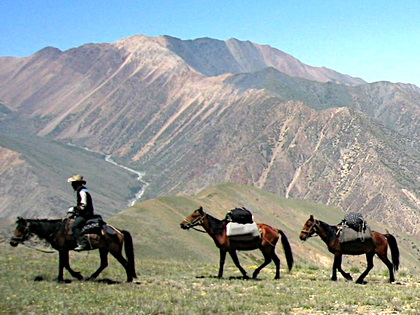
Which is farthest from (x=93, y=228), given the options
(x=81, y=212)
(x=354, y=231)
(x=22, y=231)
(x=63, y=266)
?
(x=354, y=231)

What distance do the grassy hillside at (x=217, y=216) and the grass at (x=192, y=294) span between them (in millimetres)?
11868

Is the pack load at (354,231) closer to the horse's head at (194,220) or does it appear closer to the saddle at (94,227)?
the horse's head at (194,220)

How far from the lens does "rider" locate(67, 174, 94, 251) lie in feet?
62.5

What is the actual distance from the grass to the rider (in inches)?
50.9

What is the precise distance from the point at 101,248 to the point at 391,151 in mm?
176078

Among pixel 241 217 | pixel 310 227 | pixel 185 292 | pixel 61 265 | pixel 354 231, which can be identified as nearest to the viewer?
pixel 185 292

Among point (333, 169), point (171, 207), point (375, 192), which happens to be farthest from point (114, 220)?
point (333, 169)

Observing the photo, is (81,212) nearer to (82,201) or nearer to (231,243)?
(82,201)

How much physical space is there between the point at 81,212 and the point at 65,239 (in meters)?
1.17

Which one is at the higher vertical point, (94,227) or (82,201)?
(82,201)

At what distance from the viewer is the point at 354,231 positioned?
72.4 feet

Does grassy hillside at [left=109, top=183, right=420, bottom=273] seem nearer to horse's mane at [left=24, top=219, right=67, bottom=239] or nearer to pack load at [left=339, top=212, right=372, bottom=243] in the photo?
pack load at [left=339, top=212, right=372, bottom=243]

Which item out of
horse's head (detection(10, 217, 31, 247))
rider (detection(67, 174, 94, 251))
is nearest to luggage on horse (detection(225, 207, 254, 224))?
rider (detection(67, 174, 94, 251))

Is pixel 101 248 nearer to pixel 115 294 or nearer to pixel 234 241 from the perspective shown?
pixel 115 294
